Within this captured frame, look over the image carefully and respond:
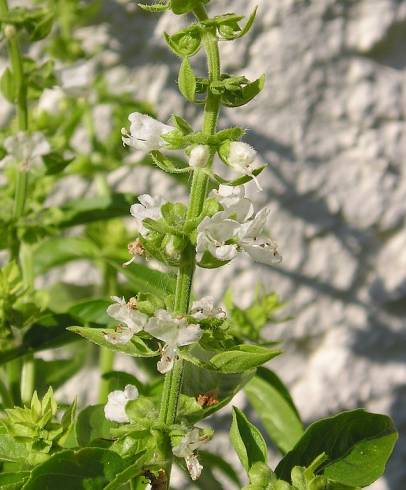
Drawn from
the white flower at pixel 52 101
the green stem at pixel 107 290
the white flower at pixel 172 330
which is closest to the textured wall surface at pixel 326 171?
the white flower at pixel 52 101

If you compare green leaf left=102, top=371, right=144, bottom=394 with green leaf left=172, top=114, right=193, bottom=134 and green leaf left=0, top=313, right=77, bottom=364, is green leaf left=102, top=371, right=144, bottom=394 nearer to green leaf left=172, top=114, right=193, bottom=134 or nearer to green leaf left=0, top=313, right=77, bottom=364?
green leaf left=0, top=313, right=77, bottom=364

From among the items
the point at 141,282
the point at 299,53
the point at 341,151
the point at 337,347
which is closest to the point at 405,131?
the point at 341,151

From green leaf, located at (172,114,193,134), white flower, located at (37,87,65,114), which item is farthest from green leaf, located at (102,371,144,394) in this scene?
white flower, located at (37,87,65,114)

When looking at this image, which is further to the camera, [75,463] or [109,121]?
[109,121]

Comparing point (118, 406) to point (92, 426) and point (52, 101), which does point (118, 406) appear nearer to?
point (92, 426)

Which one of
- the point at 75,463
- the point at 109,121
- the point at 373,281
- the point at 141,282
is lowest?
the point at 373,281

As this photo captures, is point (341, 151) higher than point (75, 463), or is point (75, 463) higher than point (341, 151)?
point (75, 463)

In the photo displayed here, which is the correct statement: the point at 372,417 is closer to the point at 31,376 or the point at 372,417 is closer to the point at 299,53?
the point at 31,376
